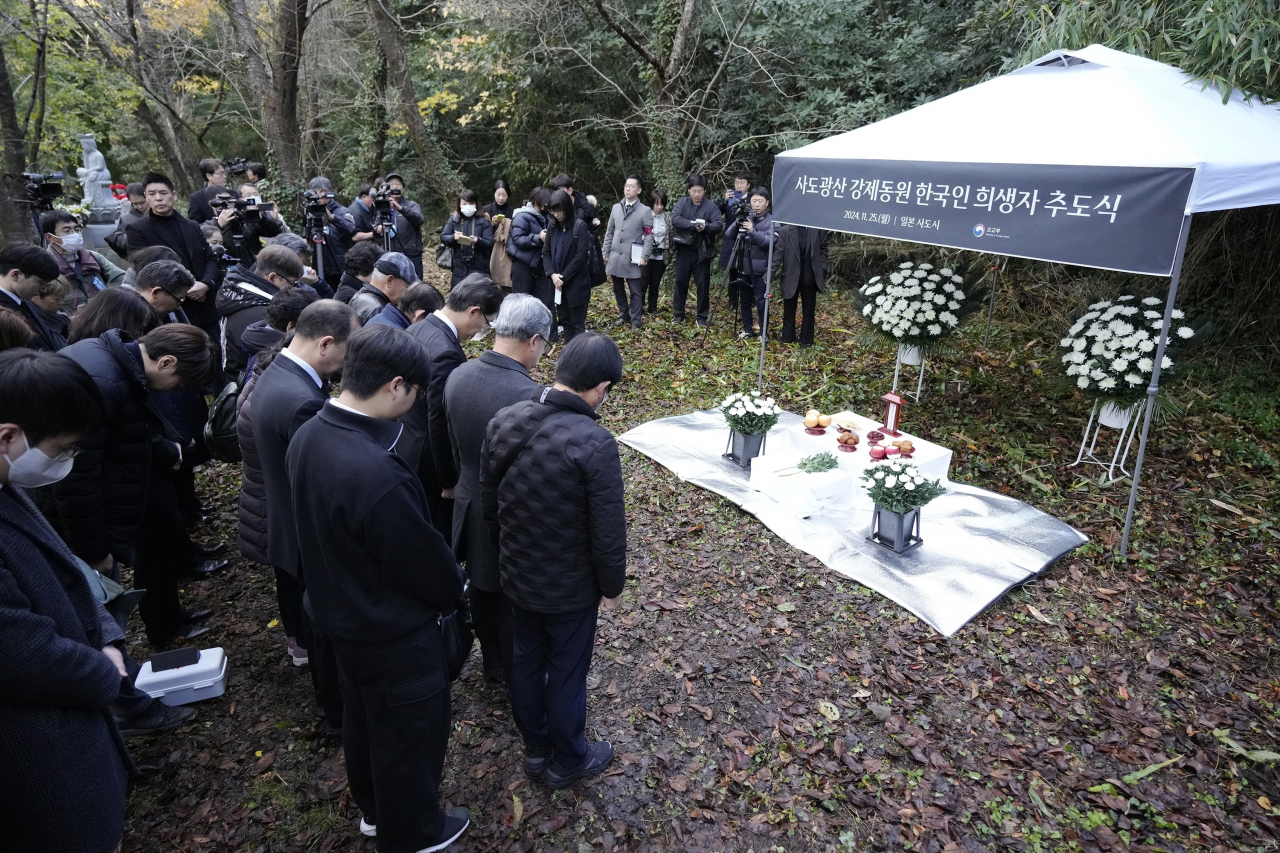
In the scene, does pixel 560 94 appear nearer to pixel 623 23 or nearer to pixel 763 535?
pixel 623 23

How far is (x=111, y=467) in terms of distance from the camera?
11.0ft

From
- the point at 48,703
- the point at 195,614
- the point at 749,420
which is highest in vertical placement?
the point at 48,703

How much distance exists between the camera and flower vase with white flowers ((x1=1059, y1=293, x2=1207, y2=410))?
561cm

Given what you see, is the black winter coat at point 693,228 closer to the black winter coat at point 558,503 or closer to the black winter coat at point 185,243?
the black winter coat at point 185,243

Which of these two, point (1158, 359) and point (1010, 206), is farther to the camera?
point (1010, 206)

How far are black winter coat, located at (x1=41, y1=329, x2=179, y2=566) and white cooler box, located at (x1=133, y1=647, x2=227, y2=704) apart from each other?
586mm

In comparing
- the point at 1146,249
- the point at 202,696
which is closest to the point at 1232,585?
the point at 1146,249

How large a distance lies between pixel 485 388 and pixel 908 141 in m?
4.37

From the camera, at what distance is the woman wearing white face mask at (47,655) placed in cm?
180

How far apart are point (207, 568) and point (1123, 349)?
6858mm

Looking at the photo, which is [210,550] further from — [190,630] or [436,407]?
[436,407]

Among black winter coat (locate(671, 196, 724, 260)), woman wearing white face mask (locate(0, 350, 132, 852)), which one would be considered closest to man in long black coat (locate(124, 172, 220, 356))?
woman wearing white face mask (locate(0, 350, 132, 852))

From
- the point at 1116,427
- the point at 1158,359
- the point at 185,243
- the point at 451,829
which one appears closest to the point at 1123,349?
the point at 1116,427

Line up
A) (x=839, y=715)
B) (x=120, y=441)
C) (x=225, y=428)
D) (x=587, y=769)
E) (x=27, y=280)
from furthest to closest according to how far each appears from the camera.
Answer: (x=27, y=280)
(x=225, y=428)
(x=839, y=715)
(x=120, y=441)
(x=587, y=769)
